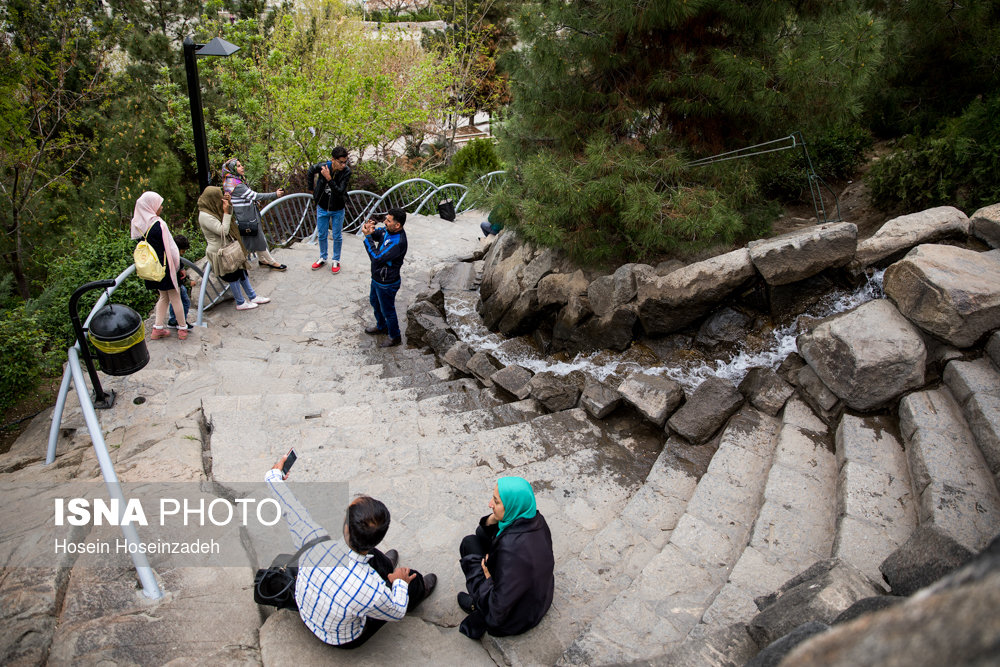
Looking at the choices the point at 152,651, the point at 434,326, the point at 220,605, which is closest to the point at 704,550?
the point at 220,605

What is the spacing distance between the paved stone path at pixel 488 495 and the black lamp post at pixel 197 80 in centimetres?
236

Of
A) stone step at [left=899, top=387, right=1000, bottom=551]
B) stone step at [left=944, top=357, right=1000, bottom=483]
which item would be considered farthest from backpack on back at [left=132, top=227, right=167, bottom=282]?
stone step at [left=944, top=357, right=1000, bottom=483]

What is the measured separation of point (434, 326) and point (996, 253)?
5487mm

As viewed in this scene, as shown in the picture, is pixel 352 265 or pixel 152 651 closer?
pixel 152 651

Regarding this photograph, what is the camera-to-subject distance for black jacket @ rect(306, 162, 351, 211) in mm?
8016

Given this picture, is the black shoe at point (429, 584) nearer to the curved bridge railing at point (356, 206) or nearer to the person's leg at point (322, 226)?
the curved bridge railing at point (356, 206)

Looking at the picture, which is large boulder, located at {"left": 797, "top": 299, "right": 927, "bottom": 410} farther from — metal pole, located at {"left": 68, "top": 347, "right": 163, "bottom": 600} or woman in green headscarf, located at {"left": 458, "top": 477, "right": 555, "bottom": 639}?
metal pole, located at {"left": 68, "top": 347, "right": 163, "bottom": 600}

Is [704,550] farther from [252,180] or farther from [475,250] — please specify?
[252,180]

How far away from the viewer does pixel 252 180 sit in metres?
10.9

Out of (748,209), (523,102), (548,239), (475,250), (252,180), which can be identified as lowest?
Result: (475,250)

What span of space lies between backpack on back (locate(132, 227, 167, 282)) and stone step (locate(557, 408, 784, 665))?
4.95m

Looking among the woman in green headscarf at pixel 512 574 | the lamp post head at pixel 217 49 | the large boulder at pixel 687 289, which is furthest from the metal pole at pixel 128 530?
the lamp post head at pixel 217 49

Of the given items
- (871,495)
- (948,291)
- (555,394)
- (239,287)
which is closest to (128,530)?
(555,394)

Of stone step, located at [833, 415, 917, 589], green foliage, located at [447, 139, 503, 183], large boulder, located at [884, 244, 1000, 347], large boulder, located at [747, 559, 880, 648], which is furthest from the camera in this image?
Answer: green foliage, located at [447, 139, 503, 183]
